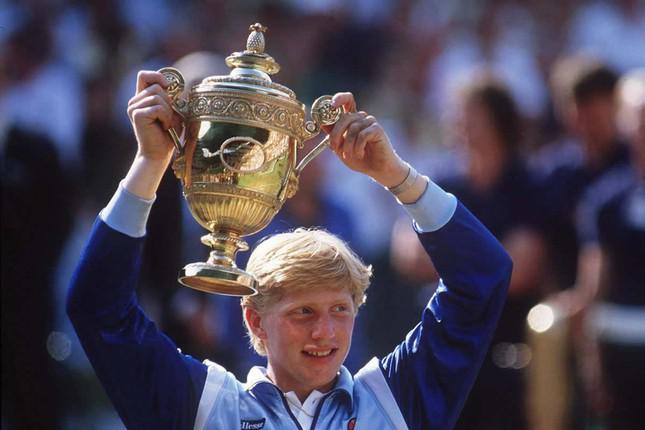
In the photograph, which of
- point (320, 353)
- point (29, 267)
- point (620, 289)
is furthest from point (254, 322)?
point (29, 267)

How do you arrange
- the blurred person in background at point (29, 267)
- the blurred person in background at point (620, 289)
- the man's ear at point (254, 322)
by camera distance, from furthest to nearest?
the blurred person in background at point (29, 267)
the blurred person in background at point (620, 289)
the man's ear at point (254, 322)

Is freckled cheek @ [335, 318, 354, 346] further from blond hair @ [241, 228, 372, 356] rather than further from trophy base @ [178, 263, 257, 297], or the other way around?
trophy base @ [178, 263, 257, 297]

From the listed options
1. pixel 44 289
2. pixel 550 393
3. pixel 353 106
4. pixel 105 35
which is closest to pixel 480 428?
pixel 550 393

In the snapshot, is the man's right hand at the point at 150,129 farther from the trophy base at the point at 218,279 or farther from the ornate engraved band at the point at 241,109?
the trophy base at the point at 218,279

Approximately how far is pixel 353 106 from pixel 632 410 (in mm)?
3017

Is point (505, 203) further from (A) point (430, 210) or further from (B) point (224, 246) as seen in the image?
(B) point (224, 246)

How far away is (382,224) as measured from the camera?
9.11 meters

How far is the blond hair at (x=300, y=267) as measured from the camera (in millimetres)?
3920

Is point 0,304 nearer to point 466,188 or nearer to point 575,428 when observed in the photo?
point 466,188

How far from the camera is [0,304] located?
726cm

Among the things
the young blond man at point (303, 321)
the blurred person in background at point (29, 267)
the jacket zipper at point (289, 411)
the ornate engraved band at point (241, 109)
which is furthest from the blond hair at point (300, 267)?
the blurred person in background at point (29, 267)

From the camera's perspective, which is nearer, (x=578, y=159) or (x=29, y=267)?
(x=578, y=159)

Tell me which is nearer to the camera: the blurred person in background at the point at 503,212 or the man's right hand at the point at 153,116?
the man's right hand at the point at 153,116

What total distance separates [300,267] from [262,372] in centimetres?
31
